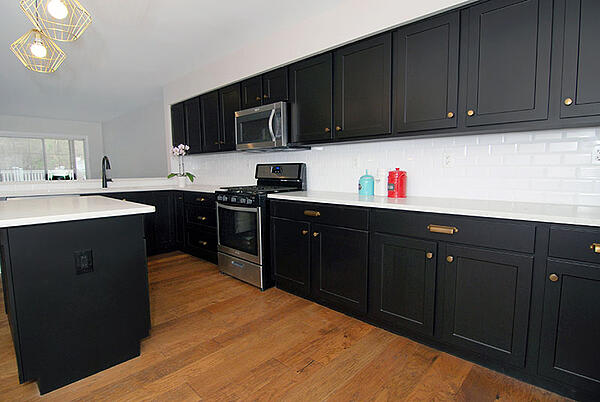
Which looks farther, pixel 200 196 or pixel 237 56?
pixel 200 196

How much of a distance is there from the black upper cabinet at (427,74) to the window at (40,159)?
768 cm

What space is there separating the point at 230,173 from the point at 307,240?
2.17m

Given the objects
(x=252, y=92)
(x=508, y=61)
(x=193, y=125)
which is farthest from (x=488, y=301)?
(x=193, y=125)

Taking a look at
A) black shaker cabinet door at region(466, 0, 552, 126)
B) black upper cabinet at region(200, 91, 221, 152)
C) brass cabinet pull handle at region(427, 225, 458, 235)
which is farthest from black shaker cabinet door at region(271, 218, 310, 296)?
black upper cabinet at region(200, 91, 221, 152)

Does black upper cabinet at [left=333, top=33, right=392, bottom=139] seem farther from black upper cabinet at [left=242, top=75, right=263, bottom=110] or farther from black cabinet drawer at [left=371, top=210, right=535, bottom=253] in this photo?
black upper cabinet at [left=242, top=75, right=263, bottom=110]

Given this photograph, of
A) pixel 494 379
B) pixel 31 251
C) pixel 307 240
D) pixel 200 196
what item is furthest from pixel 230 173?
pixel 494 379

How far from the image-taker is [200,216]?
3.82 metres

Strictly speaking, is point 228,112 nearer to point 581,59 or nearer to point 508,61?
Answer: point 508,61

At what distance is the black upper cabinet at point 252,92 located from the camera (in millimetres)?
3324

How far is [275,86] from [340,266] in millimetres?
1924

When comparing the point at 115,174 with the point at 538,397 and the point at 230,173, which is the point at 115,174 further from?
the point at 538,397

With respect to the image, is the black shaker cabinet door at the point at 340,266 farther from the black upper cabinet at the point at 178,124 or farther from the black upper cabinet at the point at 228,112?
the black upper cabinet at the point at 178,124

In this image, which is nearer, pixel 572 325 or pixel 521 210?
pixel 572 325

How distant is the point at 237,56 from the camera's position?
11.7ft
